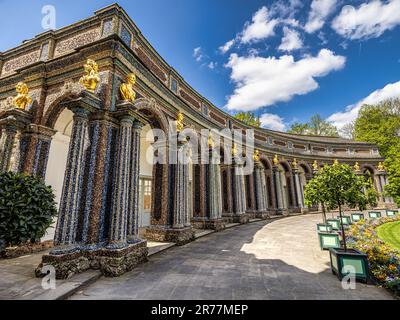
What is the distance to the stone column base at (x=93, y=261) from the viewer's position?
522 cm

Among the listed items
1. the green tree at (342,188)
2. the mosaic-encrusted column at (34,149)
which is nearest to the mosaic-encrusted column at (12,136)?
the mosaic-encrusted column at (34,149)

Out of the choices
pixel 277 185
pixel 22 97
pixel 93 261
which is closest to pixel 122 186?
pixel 93 261

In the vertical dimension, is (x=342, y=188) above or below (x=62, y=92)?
below

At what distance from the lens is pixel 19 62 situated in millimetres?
10117

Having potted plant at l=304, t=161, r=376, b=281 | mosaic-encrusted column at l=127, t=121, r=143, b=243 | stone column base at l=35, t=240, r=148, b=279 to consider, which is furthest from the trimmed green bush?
potted plant at l=304, t=161, r=376, b=281

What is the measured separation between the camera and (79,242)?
5961mm

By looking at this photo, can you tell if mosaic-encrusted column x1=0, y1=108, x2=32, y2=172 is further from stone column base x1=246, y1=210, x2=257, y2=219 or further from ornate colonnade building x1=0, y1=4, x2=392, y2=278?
stone column base x1=246, y1=210, x2=257, y2=219

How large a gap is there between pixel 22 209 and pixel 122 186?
2789 mm

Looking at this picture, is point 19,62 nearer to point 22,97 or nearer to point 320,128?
point 22,97

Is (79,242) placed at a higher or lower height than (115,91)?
lower
